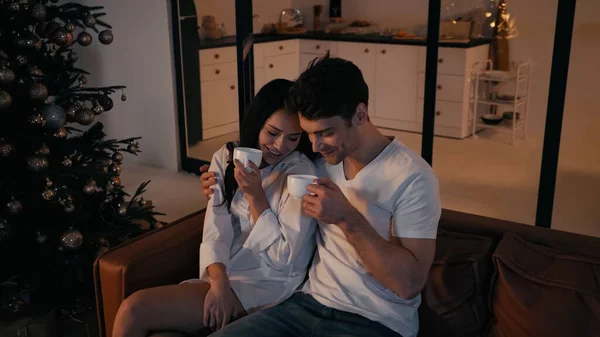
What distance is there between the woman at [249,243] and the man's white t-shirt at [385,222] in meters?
0.13

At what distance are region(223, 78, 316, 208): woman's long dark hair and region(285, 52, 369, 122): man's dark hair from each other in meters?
0.17

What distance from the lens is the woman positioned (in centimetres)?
156

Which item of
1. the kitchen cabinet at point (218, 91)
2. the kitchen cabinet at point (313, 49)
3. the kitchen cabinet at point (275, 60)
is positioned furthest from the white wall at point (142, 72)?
the kitchen cabinet at point (313, 49)

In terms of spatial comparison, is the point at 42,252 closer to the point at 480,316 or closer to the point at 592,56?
the point at 480,316

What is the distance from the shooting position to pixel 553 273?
1.46 meters

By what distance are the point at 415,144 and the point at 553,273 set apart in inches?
138

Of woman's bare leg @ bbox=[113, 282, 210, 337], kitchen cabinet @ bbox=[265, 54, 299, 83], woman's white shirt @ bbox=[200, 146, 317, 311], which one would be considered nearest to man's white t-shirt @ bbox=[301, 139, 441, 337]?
woman's white shirt @ bbox=[200, 146, 317, 311]

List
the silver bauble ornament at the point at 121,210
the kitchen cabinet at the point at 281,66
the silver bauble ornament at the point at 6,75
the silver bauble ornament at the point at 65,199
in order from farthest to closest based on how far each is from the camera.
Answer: the kitchen cabinet at the point at 281,66, the silver bauble ornament at the point at 121,210, the silver bauble ornament at the point at 65,199, the silver bauble ornament at the point at 6,75

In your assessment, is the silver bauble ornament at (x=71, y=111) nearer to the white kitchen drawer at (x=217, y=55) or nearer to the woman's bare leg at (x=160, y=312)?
the woman's bare leg at (x=160, y=312)

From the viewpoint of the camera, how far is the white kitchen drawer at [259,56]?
5062 mm

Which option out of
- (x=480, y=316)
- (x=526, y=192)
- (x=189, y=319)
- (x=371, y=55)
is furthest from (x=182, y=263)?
(x=371, y=55)

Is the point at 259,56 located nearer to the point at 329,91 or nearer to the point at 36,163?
the point at 36,163

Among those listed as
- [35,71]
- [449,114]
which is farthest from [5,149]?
[449,114]

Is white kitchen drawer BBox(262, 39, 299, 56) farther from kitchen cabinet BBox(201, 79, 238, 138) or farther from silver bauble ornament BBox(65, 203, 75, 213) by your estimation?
silver bauble ornament BBox(65, 203, 75, 213)
